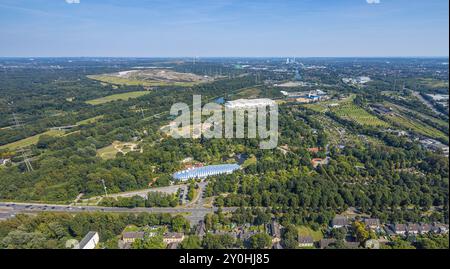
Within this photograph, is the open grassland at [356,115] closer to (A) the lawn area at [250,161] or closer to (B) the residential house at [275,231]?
(A) the lawn area at [250,161]

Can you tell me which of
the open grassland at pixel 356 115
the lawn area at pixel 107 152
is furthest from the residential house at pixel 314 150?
the lawn area at pixel 107 152

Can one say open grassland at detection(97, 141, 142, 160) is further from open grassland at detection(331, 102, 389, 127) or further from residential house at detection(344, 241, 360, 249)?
open grassland at detection(331, 102, 389, 127)

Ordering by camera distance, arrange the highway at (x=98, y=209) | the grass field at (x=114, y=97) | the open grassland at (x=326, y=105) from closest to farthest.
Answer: the highway at (x=98, y=209)
the open grassland at (x=326, y=105)
the grass field at (x=114, y=97)

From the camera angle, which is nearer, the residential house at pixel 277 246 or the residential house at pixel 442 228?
the residential house at pixel 277 246

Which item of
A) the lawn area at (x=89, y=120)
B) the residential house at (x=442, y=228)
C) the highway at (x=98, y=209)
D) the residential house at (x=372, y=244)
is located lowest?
the highway at (x=98, y=209)

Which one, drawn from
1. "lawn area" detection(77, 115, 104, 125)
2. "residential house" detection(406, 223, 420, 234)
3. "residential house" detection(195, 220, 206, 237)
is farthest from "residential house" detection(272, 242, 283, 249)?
"lawn area" detection(77, 115, 104, 125)

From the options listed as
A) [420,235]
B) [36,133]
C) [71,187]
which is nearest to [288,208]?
[420,235]
